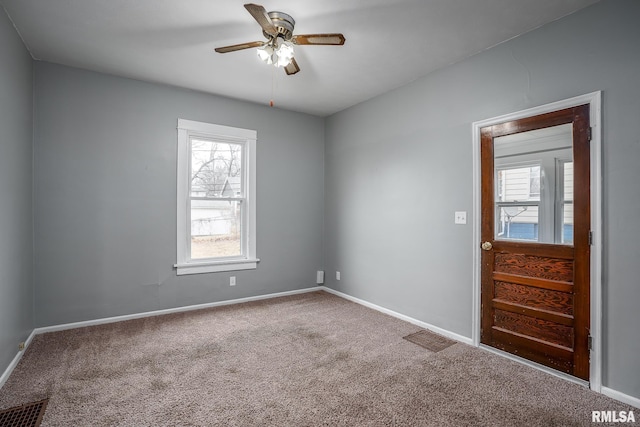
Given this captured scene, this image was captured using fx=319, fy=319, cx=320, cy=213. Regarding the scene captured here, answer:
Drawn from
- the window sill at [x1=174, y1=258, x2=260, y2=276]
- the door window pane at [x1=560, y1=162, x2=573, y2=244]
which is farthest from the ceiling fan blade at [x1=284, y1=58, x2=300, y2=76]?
the window sill at [x1=174, y1=258, x2=260, y2=276]

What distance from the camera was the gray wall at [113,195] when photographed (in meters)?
3.22

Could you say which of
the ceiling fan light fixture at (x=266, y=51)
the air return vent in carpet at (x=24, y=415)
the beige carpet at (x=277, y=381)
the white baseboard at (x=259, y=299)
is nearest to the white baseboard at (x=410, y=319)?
the white baseboard at (x=259, y=299)

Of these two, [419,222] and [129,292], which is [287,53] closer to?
[419,222]

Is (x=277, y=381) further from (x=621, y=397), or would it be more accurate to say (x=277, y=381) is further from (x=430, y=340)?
(x=621, y=397)

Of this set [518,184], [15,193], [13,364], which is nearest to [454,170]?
[518,184]

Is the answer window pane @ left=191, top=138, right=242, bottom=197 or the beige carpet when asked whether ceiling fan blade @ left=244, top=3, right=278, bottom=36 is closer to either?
window pane @ left=191, top=138, right=242, bottom=197

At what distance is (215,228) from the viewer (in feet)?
13.8

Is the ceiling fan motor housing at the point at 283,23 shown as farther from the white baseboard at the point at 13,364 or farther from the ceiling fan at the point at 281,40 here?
the white baseboard at the point at 13,364

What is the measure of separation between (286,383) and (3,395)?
1.88 metres

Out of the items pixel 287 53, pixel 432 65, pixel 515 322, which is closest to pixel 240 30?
pixel 287 53

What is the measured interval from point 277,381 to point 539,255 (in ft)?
7.46

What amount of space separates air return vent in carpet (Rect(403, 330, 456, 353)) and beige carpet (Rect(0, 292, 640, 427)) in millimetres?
81

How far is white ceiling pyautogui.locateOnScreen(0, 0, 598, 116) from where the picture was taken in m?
2.32

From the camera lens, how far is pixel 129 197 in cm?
360
